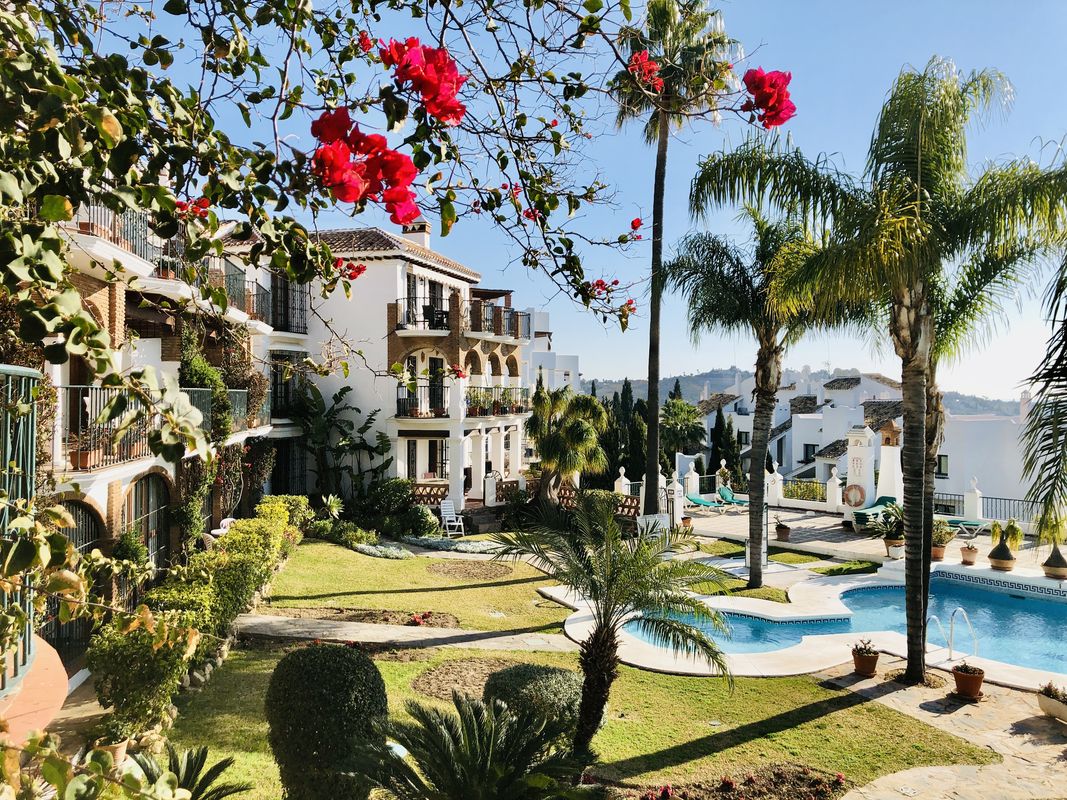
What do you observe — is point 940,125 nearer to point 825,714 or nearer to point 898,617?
point 825,714

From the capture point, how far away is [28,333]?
1527 mm

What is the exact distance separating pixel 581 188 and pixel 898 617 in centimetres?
1667

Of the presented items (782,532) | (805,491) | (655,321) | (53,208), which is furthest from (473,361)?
(53,208)

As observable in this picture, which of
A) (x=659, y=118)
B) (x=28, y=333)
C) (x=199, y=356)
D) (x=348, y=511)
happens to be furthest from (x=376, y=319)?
(x=28, y=333)

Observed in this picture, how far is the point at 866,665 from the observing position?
12.1m

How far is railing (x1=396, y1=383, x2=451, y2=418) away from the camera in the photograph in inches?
1074

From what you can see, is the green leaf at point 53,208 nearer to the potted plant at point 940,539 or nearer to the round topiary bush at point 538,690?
the round topiary bush at point 538,690

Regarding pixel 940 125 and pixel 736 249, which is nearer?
pixel 940 125

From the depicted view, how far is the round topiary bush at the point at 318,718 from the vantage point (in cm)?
736

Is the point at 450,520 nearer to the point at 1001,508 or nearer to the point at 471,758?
the point at 471,758

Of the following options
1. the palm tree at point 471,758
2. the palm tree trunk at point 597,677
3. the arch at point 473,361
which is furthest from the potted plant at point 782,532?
the palm tree at point 471,758

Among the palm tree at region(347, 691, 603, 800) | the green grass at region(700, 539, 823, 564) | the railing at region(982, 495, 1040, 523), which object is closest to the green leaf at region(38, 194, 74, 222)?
the palm tree at region(347, 691, 603, 800)

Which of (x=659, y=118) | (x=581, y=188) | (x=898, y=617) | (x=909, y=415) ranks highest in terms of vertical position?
(x=659, y=118)

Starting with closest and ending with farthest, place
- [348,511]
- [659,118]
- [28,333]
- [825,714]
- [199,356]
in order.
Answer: [28,333] < [825,714] < [199,356] < [659,118] < [348,511]
